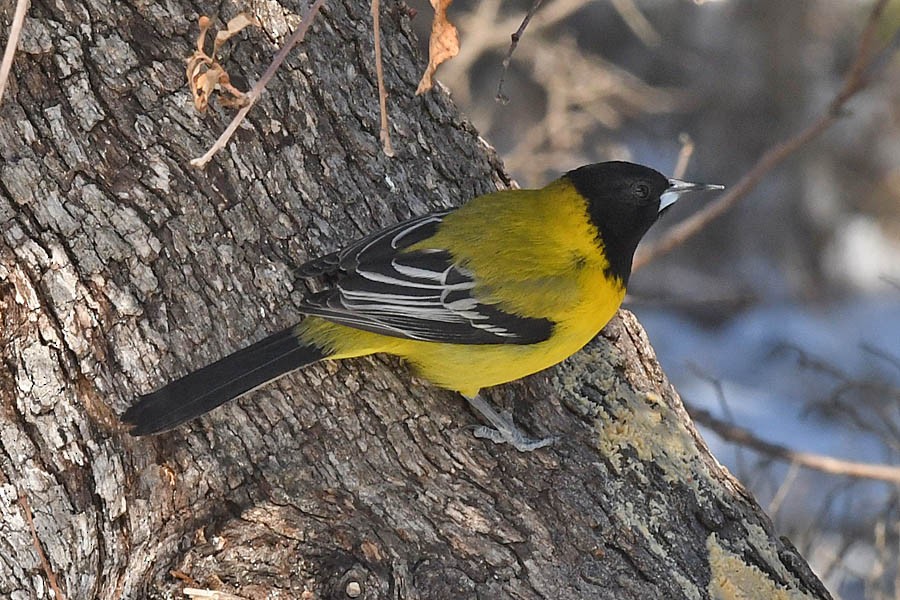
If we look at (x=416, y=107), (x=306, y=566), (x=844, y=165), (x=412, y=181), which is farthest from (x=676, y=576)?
(x=844, y=165)

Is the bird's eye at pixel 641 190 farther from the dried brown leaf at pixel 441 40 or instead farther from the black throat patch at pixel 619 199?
the dried brown leaf at pixel 441 40

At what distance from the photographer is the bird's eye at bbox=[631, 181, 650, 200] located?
346 cm

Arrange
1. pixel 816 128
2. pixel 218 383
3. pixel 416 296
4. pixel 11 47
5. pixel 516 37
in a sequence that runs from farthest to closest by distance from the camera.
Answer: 1. pixel 816 128
2. pixel 416 296
3. pixel 218 383
4. pixel 516 37
5. pixel 11 47

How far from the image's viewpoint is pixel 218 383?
8.45ft

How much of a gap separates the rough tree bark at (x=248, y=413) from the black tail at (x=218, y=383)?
7 cm

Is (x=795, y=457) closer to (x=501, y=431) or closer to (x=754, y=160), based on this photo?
(x=501, y=431)

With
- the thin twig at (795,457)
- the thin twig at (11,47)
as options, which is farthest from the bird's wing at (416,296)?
the thin twig at (795,457)

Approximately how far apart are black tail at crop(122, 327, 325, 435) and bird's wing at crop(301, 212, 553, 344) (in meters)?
0.21

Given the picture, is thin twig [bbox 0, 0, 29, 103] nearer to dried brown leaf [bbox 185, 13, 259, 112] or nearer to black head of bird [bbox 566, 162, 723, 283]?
dried brown leaf [bbox 185, 13, 259, 112]

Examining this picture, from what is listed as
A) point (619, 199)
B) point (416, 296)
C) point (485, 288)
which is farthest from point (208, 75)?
point (619, 199)

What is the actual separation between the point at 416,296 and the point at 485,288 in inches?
8.5

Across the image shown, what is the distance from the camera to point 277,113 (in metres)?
2.87

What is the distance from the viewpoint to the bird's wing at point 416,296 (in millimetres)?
2941

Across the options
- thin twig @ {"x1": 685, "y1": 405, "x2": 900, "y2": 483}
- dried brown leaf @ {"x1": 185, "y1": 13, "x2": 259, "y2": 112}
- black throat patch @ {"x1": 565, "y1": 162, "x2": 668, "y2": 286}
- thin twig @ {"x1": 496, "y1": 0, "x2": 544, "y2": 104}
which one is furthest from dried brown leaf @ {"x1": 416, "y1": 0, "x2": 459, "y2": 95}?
thin twig @ {"x1": 685, "y1": 405, "x2": 900, "y2": 483}
